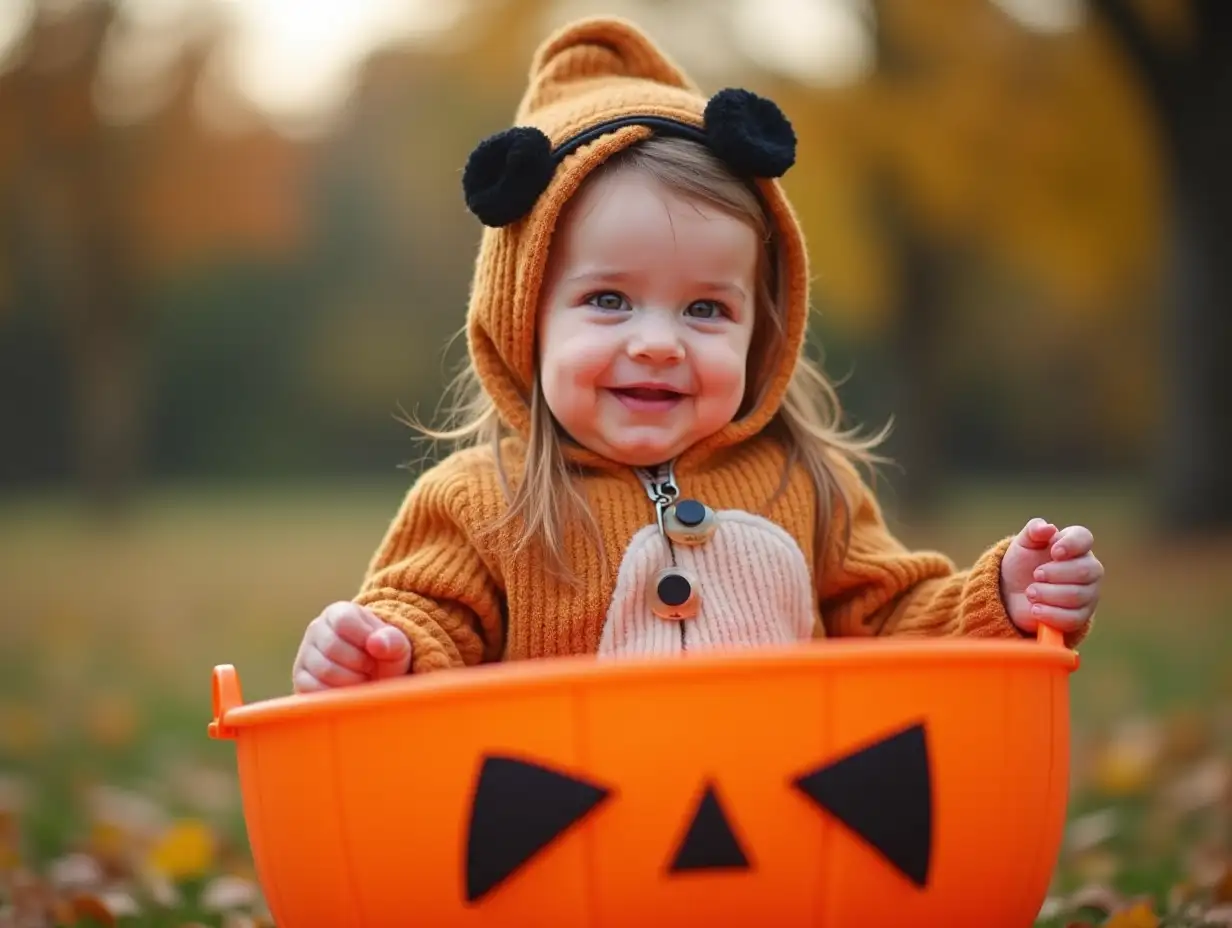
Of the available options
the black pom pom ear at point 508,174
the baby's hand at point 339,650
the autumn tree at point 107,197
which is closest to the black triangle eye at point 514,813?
the baby's hand at point 339,650

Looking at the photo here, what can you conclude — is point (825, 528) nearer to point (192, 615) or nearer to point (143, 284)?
point (192, 615)

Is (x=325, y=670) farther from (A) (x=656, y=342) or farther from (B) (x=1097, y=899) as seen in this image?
(B) (x=1097, y=899)

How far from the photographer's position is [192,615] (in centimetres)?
741

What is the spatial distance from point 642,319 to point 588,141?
28 cm

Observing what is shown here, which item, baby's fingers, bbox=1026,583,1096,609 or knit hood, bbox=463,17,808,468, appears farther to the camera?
knit hood, bbox=463,17,808,468

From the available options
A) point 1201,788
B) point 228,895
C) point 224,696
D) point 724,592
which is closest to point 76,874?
point 228,895

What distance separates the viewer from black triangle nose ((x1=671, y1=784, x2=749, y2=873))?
1.45m

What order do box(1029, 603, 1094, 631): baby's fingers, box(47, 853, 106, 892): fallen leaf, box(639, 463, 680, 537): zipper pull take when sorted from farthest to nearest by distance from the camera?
box(47, 853, 106, 892): fallen leaf < box(639, 463, 680, 537): zipper pull < box(1029, 603, 1094, 631): baby's fingers

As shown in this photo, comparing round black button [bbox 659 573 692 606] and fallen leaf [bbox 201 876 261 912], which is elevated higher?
round black button [bbox 659 573 692 606]

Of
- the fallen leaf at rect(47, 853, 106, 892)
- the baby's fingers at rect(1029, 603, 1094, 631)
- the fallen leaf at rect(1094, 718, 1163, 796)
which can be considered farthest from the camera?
the fallen leaf at rect(1094, 718, 1163, 796)

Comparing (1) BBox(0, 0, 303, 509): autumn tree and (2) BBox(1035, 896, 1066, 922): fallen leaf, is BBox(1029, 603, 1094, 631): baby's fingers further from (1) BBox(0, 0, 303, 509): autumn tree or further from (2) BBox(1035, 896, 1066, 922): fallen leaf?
(1) BBox(0, 0, 303, 509): autumn tree

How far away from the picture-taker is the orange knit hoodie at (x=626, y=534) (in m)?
2.04

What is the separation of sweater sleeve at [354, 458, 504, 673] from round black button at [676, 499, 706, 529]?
0.91ft

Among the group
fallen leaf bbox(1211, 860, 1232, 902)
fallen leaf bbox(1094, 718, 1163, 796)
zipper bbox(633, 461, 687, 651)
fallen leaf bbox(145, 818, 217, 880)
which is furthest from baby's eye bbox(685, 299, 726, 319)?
fallen leaf bbox(1094, 718, 1163, 796)
